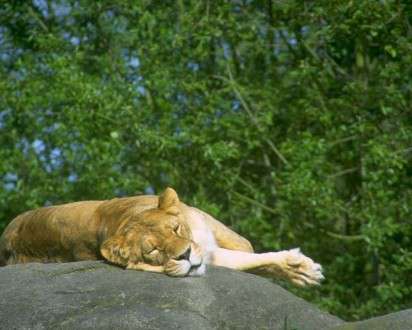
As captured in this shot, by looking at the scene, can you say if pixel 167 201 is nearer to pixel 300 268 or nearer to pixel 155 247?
pixel 155 247

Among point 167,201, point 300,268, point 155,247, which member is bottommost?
point 300,268

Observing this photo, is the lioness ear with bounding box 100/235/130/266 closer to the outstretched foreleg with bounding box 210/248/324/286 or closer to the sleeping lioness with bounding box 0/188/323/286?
the sleeping lioness with bounding box 0/188/323/286

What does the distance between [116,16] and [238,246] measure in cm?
516

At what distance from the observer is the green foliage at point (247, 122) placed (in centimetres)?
1168

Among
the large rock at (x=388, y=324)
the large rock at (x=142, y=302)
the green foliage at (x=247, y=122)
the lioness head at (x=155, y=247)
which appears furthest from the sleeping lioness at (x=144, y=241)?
the green foliage at (x=247, y=122)

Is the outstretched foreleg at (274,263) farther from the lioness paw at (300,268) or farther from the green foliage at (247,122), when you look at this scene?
the green foliage at (247,122)

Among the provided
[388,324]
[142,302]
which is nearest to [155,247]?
[142,302]

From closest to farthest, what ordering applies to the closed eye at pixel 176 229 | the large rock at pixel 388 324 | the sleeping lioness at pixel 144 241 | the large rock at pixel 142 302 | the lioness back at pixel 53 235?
the large rock at pixel 388 324, the large rock at pixel 142 302, the sleeping lioness at pixel 144 241, the closed eye at pixel 176 229, the lioness back at pixel 53 235

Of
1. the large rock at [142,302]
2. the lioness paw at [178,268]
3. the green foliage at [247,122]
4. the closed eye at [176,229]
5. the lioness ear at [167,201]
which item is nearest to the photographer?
the large rock at [142,302]

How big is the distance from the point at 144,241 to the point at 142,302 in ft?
2.00

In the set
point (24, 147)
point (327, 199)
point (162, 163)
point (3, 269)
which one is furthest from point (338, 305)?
point (3, 269)

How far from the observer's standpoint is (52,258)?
8547mm

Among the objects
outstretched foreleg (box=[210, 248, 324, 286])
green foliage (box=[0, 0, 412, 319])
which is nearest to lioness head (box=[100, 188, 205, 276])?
outstretched foreleg (box=[210, 248, 324, 286])

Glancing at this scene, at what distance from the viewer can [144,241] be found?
7340 millimetres
